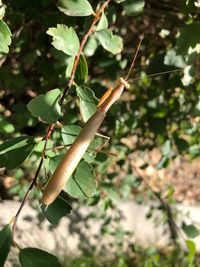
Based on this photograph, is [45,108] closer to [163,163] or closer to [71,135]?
[71,135]

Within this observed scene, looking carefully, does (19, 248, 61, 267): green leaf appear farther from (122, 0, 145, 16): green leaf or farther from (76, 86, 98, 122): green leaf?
(122, 0, 145, 16): green leaf

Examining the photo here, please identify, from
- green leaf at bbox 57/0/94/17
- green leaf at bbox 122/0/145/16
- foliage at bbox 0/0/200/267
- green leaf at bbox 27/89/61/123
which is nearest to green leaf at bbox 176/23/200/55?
→ foliage at bbox 0/0/200/267

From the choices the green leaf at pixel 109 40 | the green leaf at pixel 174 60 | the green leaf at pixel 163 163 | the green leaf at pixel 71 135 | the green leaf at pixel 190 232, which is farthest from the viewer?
the green leaf at pixel 163 163

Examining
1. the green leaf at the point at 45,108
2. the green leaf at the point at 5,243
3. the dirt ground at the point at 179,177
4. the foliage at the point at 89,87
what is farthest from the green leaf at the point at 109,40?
the dirt ground at the point at 179,177

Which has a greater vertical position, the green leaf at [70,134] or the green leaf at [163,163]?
the green leaf at [70,134]

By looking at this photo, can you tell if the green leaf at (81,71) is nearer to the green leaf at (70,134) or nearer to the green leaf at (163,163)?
the green leaf at (70,134)

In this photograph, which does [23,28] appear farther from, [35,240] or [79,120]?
[35,240]

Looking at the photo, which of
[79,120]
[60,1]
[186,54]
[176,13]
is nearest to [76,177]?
[60,1]

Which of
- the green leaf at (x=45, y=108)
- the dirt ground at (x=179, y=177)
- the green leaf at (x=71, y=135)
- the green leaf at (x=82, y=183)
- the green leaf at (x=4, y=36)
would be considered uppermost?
the green leaf at (x=4, y=36)
